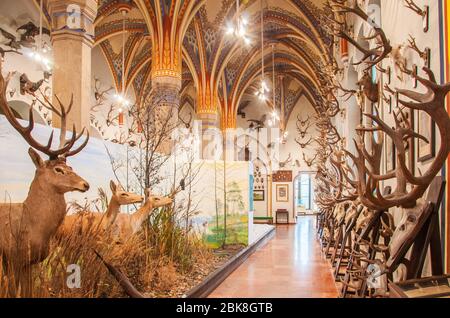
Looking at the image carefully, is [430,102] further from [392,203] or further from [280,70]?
[280,70]

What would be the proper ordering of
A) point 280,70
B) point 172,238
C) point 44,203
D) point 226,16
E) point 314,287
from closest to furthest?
point 44,203, point 172,238, point 314,287, point 226,16, point 280,70

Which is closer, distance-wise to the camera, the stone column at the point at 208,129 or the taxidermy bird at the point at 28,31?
the taxidermy bird at the point at 28,31

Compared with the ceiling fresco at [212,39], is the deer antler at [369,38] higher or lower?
lower

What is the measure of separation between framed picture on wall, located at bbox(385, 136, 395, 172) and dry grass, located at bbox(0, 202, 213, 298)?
253cm

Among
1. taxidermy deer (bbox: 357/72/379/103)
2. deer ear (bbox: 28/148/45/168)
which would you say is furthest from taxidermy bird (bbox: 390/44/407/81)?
deer ear (bbox: 28/148/45/168)

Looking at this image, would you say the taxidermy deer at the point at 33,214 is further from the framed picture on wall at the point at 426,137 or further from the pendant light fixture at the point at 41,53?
the pendant light fixture at the point at 41,53

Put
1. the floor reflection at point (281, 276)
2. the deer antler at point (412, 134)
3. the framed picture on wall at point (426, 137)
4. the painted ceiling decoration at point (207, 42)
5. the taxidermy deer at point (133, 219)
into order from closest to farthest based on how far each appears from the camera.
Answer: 1. the deer antler at point (412, 134)
2. the framed picture on wall at point (426, 137)
3. the taxidermy deer at point (133, 219)
4. the floor reflection at point (281, 276)
5. the painted ceiling decoration at point (207, 42)

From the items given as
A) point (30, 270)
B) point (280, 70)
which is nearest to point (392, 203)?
point (30, 270)

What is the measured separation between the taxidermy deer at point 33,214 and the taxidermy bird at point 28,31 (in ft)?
23.9

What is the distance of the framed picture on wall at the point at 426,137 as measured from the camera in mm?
2297

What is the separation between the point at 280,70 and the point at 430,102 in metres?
17.2

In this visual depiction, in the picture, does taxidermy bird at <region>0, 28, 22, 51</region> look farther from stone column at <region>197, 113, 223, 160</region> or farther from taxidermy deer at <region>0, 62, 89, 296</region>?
taxidermy deer at <region>0, 62, 89, 296</region>

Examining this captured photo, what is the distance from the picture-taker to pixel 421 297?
62.3 inches


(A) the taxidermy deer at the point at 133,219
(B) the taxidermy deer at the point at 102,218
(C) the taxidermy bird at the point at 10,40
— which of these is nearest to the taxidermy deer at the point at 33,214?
(B) the taxidermy deer at the point at 102,218
